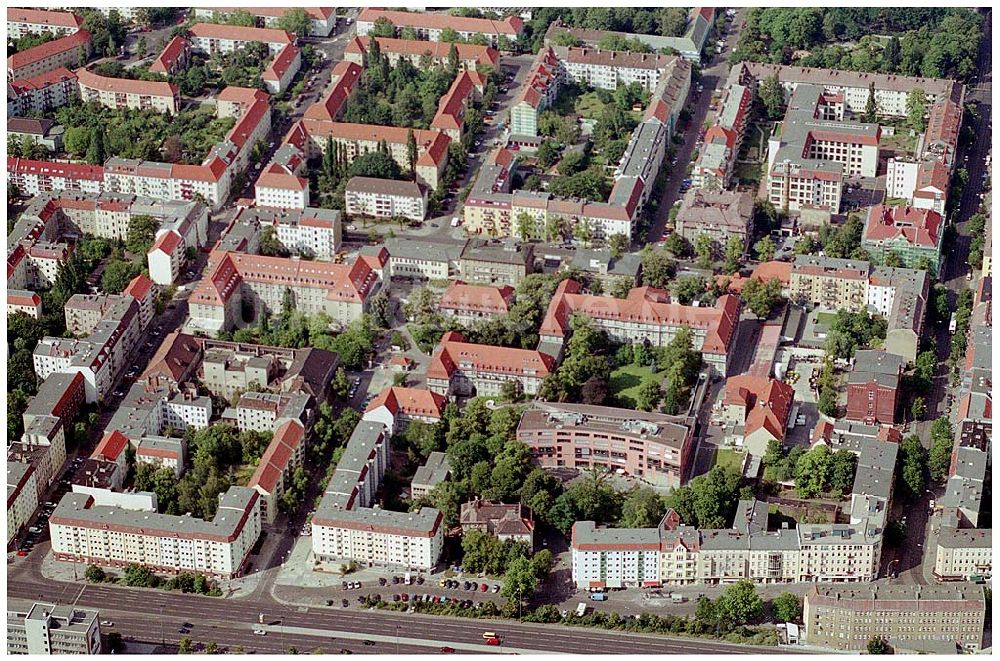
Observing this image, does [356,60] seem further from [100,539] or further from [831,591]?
[831,591]

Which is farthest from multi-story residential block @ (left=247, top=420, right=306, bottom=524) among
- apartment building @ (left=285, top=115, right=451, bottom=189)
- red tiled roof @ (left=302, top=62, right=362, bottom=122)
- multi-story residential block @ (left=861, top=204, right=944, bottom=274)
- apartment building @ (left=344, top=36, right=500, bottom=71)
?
apartment building @ (left=344, top=36, right=500, bottom=71)

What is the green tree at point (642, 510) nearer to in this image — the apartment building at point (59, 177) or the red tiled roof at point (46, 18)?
the apartment building at point (59, 177)

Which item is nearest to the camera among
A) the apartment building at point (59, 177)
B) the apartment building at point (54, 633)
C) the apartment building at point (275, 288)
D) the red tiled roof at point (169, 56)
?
the apartment building at point (54, 633)

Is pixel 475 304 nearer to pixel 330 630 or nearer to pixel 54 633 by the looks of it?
pixel 330 630

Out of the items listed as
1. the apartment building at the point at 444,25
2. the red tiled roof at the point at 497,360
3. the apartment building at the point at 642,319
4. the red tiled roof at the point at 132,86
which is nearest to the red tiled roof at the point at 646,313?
the apartment building at the point at 642,319

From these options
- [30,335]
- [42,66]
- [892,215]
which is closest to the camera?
[30,335]

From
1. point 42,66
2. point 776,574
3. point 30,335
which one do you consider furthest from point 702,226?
point 42,66

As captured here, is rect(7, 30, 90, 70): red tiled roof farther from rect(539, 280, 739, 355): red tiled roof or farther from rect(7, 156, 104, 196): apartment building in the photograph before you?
rect(539, 280, 739, 355): red tiled roof
